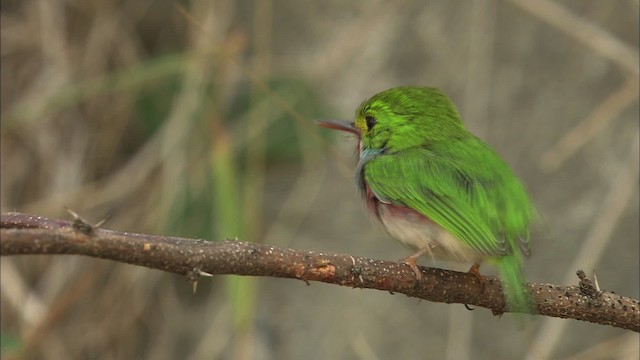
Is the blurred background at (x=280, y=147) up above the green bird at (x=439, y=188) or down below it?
above

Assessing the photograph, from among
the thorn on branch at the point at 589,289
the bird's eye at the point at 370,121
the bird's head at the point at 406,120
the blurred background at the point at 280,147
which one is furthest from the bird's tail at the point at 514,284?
the blurred background at the point at 280,147

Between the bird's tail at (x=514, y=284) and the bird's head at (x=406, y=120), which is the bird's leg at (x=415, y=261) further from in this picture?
the bird's head at (x=406, y=120)

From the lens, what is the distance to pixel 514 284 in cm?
217

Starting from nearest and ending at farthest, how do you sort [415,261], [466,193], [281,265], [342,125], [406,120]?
[281,265], [415,261], [466,193], [406,120], [342,125]

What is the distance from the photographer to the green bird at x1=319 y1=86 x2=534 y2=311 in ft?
7.86

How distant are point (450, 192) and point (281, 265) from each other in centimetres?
85

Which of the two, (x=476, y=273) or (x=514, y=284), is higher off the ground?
(x=476, y=273)

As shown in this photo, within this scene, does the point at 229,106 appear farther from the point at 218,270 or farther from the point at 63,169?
the point at 218,270

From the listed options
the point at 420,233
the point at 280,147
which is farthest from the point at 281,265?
the point at 280,147

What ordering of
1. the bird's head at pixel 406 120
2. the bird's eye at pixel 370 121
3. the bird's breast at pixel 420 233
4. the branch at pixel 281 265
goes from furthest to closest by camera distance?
the bird's eye at pixel 370 121 < the bird's head at pixel 406 120 < the bird's breast at pixel 420 233 < the branch at pixel 281 265

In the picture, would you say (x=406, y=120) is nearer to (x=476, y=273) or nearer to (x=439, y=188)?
(x=439, y=188)

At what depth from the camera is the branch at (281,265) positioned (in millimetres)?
1501

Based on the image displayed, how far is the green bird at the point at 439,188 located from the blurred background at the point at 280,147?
0.95 m

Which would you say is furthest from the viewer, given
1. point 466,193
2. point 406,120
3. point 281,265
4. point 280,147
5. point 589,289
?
point 280,147
